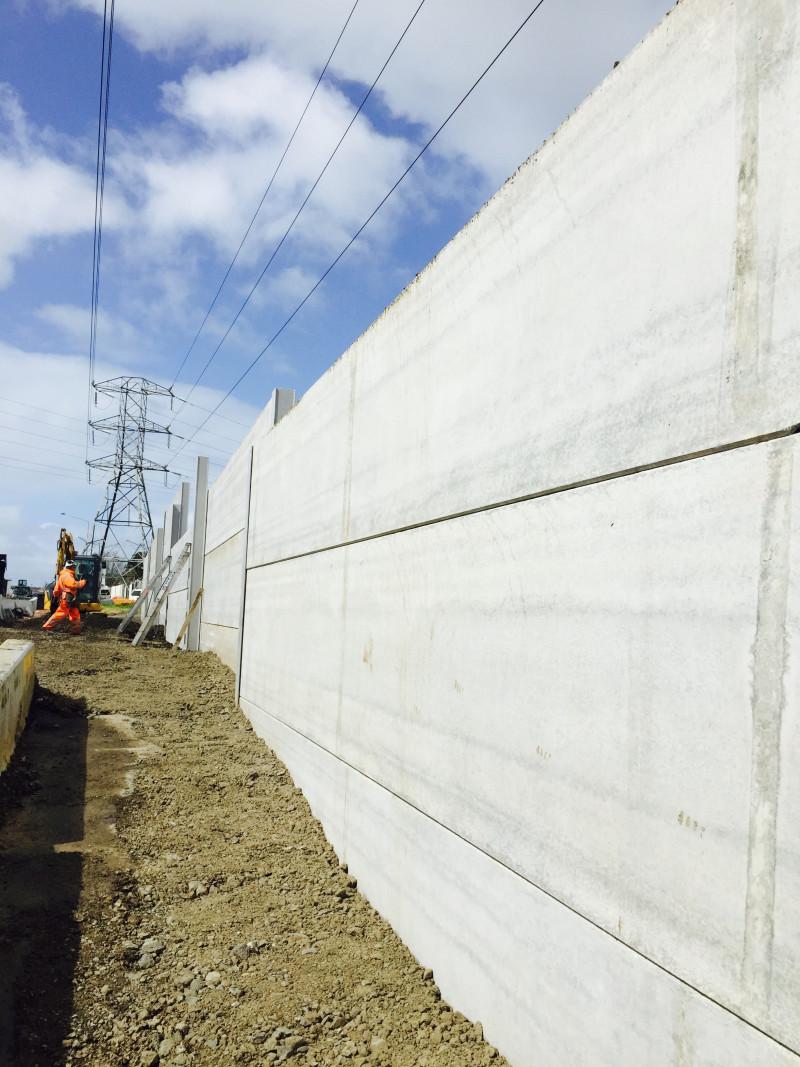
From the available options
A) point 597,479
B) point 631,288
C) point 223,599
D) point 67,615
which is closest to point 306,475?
point 597,479

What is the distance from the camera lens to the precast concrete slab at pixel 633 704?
1.86 m

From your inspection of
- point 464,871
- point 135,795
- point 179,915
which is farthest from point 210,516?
point 464,871

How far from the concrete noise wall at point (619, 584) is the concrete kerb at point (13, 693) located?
3870 millimetres

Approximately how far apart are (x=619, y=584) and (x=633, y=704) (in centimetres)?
34

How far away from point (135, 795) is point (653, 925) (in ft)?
16.5

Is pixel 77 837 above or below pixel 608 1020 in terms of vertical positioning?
below

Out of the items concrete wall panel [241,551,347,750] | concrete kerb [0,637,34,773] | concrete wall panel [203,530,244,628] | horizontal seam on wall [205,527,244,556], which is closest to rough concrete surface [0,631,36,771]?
concrete kerb [0,637,34,773]

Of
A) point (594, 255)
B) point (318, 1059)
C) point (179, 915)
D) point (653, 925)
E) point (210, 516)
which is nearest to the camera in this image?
point (653, 925)

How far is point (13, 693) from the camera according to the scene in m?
7.14

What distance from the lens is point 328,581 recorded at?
5.60 metres

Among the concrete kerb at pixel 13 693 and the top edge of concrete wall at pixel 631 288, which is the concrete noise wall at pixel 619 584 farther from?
the concrete kerb at pixel 13 693

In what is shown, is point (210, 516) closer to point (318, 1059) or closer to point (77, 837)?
point (77, 837)

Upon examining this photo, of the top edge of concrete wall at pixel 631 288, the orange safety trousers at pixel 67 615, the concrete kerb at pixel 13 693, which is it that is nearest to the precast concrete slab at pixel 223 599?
the concrete kerb at pixel 13 693

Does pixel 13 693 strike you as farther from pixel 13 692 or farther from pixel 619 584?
pixel 619 584
